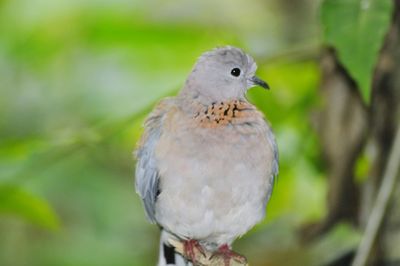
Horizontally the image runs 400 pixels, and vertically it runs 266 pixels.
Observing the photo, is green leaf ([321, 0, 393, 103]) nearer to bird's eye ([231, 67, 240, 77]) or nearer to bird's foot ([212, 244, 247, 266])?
bird's eye ([231, 67, 240, 77])

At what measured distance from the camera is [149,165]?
2904 millimetres

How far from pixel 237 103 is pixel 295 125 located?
4.66 feet

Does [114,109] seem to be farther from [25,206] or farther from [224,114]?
[224,114]

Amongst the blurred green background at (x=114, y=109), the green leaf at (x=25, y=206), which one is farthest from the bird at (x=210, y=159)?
the green leaf at (x=25, y=206)

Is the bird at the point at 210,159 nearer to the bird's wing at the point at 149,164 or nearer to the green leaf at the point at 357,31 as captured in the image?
the bird's wing at the point at 149,164

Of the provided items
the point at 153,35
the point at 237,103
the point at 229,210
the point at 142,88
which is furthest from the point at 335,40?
the point at 142,88

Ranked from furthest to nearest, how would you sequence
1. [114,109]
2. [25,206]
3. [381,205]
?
1. [114,109]
2. [25,206]
3. [381,205]

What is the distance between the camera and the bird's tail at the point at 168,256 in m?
3.10

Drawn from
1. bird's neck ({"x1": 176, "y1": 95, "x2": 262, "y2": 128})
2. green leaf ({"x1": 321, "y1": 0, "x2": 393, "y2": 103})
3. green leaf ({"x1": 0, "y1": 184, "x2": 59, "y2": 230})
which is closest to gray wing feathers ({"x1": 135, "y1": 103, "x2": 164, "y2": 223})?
bird's neck ({"x1": 176, "y1": 95, "x2": 262, "y2": 128})

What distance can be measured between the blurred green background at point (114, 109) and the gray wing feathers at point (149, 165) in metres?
0.52

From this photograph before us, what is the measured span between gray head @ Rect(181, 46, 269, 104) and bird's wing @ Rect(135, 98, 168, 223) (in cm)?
13

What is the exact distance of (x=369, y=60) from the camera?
303 centimetres

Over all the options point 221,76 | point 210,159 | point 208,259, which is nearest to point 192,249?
point 208,259

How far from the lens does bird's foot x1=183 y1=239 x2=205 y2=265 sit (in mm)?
2783
